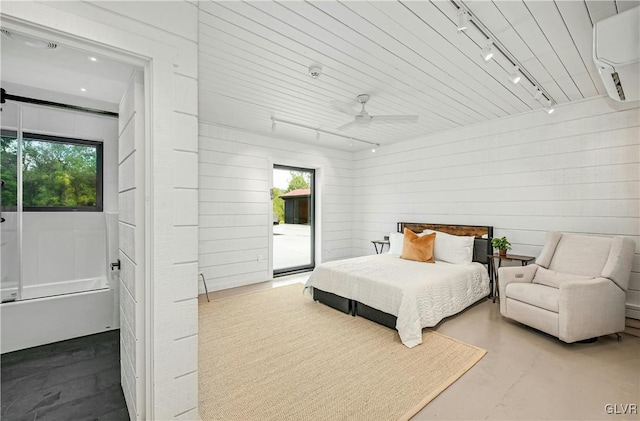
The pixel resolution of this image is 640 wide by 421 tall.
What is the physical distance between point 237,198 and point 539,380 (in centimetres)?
420

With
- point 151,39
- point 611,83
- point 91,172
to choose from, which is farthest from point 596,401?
point 91,172

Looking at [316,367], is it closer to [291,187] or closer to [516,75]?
[516,75]

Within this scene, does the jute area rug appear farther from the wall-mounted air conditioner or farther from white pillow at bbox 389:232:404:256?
the wall-mounted air conditioner

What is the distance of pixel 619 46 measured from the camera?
1.86m

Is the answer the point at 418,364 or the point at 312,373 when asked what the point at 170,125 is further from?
the point at 418,364

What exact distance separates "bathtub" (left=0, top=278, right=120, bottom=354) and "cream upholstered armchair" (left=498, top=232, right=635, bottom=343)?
4.28 meters

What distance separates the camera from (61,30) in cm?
116

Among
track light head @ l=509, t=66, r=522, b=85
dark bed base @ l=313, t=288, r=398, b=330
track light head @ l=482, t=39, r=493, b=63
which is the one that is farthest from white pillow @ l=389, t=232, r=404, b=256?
track light head @ l=482, t=39, r=493, b=63

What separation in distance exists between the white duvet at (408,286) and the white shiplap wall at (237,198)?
1.38 m

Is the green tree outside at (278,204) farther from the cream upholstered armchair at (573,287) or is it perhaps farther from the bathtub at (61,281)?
the cream upholstered armchair at (573,287)

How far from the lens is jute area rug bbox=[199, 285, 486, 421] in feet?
6.07

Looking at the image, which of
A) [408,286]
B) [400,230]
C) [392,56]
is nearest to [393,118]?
[392,56]

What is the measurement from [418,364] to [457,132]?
362 cm

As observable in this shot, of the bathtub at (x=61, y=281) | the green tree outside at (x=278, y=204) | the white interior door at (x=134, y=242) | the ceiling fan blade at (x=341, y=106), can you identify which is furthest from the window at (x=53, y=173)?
the ceiling fan blade at (x=341, y=106)
